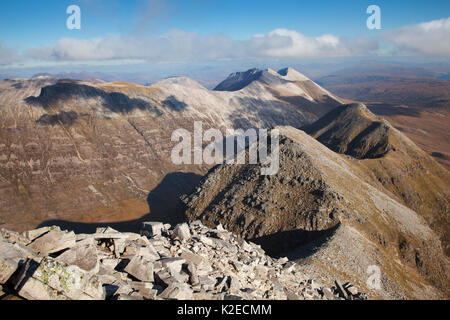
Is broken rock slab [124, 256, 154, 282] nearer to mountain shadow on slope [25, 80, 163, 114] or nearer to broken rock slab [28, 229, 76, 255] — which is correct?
broken rock slab [28, 229, 76, 255]

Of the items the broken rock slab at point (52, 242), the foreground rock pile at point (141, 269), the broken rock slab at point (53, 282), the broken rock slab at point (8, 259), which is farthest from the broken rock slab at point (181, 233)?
the broken rock slab at point (8, 259)

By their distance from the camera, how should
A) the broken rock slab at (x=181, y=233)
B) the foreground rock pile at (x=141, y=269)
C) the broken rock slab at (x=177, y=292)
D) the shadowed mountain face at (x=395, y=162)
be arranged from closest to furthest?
1. the foreground rock pile at (x=141, y=269)
2. the broken rock slab at (x=177, y=292)
3. the broken rock slab at (x=181, y=233)
4. the shadowed mountain face at (x=395, y=162)

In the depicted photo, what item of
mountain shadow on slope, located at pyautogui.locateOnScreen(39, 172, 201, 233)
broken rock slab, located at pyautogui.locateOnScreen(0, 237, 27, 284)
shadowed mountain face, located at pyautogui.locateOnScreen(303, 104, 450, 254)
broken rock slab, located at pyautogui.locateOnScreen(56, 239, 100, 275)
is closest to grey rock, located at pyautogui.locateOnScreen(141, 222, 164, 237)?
broken rock slab, located at pyautogui.locateOnScreen(56, 239, 100, 275)

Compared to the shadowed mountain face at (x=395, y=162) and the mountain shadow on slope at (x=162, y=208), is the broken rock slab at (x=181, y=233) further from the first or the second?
the shadowed mountain face at (x=395, y=162)

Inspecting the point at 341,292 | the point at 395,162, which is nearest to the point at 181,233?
the point at 341,292

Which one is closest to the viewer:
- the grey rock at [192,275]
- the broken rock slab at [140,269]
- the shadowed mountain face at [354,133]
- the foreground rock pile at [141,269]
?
the foreground rock pile at [141,269]

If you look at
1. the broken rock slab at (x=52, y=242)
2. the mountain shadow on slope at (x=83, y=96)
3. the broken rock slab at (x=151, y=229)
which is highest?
the mountain shadow on slope at (x=83, y=96)

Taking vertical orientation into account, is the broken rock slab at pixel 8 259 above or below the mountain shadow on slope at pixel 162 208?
above
